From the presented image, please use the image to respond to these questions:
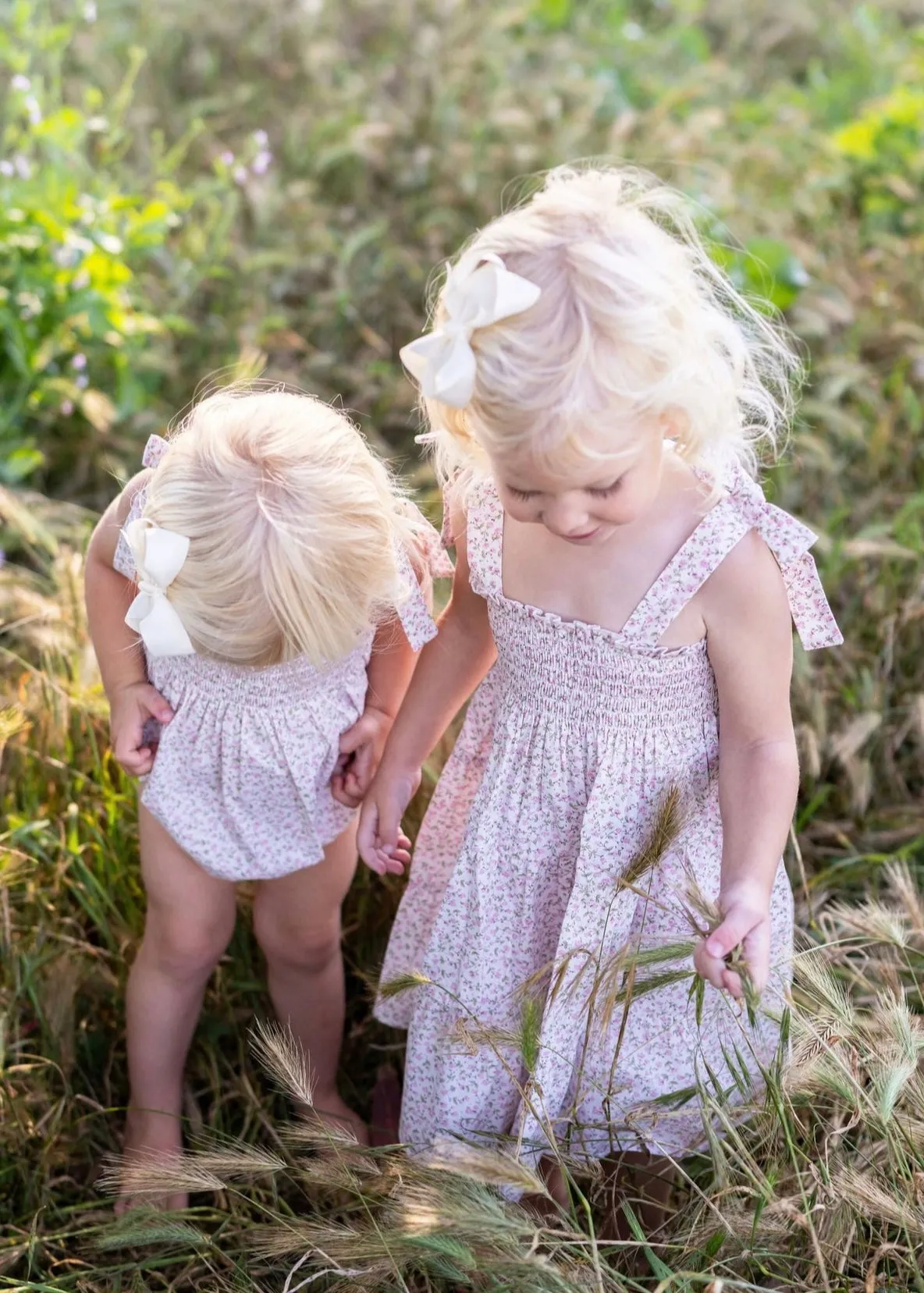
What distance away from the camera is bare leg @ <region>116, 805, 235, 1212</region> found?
2084 millimetres

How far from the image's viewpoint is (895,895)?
8.23ft

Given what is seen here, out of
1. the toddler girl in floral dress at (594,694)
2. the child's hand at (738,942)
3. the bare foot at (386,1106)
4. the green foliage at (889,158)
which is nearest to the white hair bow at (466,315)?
the toddler girl in floral dress at (594,694)

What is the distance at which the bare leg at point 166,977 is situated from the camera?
208 centimetres

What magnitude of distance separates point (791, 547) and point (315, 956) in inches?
42.4

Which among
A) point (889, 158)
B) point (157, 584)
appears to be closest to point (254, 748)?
point (157, 584)

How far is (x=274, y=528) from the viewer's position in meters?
1.67

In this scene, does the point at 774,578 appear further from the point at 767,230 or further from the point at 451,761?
the point at 767,230

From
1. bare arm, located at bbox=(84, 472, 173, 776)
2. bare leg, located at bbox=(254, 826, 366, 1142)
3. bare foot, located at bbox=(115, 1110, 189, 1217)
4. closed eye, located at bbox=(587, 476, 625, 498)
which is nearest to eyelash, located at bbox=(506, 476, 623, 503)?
closed eye, located at bbox=(587, 476, 625, 498)

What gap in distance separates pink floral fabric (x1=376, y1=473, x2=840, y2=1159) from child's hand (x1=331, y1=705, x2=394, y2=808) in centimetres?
15

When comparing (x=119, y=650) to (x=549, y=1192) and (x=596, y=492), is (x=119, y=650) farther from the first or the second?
(x=549, y=1192)

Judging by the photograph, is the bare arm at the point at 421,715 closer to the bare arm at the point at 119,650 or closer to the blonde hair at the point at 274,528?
the blonde hair at the point at 274,528

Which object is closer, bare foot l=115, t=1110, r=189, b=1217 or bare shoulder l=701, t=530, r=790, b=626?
bare shoulder l=701, t=530, r=790, b=626

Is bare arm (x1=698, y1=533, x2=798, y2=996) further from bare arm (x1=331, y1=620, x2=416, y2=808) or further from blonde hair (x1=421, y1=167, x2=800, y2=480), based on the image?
bare arm (x1=331, y1=620, x2=416, y2=808)

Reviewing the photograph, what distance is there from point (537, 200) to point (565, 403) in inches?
12.6
